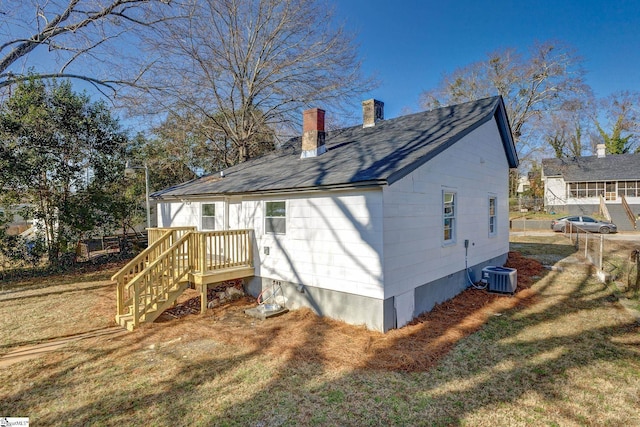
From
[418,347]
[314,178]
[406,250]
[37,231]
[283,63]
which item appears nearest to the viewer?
[418,347]

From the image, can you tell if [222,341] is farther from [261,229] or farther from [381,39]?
[381,39]

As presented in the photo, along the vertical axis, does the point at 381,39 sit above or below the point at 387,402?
above

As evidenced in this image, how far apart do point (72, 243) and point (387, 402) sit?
14739 millimetres

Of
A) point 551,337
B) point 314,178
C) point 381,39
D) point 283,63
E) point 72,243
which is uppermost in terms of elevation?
point 381,39

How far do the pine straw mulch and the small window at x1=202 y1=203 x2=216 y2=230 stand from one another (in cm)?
300

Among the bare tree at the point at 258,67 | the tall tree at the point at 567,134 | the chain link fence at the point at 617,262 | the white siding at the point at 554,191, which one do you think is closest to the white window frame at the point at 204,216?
the bare tree at the point at 258,67

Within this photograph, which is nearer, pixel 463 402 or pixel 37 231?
pixel 463 402

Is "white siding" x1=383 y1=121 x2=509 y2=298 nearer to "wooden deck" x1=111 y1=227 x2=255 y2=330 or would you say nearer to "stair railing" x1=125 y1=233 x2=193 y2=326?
"wooden deck" x1=111 y1=227 x2=255 y2=330

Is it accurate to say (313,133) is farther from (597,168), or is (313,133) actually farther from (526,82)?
(597,168)

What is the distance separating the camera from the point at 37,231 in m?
13.2

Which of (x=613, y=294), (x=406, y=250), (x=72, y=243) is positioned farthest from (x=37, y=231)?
(x=613, y=294)

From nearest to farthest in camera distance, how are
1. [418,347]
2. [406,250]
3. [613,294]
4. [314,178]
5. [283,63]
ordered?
1. [418,347]
2. [406,250]
3. [314,178]
4. [613,294]
5. [283,63]

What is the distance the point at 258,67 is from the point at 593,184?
33.7m

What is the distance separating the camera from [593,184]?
32.4 meters
